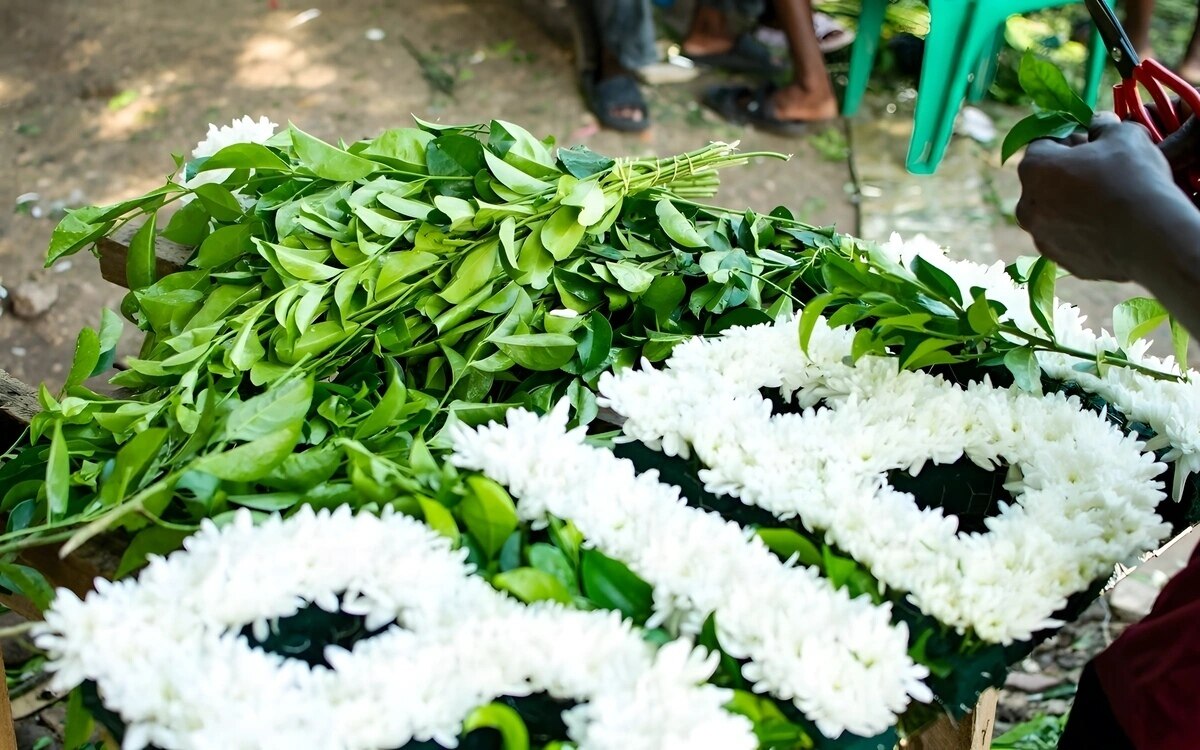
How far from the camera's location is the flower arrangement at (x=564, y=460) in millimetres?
736

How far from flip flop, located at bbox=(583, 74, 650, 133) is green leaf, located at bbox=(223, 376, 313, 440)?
2793 mm

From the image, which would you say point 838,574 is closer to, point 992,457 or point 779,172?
point 992,457

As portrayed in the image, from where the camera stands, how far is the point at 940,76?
3000 millimetres

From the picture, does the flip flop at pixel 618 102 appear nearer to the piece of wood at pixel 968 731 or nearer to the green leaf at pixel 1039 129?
the green leaf at pixel 1039 129

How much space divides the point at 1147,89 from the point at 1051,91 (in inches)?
3.5

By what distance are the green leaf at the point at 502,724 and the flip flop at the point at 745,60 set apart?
371cm

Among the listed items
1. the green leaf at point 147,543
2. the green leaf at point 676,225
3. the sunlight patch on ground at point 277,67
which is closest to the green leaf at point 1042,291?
the green leaf at point 676,225

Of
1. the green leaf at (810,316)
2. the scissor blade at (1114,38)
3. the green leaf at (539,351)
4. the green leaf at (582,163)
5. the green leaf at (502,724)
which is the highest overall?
the scissor blade at (1114,38)

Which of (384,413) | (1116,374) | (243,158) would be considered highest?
(243,158)

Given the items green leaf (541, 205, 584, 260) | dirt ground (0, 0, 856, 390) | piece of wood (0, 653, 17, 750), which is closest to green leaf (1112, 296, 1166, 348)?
green leaf (541, 205, 584, 260)

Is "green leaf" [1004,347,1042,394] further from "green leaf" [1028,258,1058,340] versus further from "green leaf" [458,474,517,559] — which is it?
"green leaf" [458,474,517,559]

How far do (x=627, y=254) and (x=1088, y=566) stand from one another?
0.59 metres

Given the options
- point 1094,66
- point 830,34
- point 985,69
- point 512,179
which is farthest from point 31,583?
point 830,34

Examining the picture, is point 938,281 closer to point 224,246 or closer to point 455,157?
point 455,157
